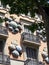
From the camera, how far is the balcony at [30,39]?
94.6 ft

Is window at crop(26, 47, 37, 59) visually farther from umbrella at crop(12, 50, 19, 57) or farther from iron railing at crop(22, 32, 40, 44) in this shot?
umbrella at crop(12, 50, 19, 57)

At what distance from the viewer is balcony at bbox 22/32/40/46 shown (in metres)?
28.8

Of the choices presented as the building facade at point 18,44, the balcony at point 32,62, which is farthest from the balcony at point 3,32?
the balcony at point 32,62

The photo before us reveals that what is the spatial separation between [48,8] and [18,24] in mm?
19037

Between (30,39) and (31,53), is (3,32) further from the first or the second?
(31,53)

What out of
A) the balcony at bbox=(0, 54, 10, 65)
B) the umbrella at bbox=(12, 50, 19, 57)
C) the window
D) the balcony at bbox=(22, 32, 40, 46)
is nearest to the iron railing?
the balcony at bbox=(22, 32, 40, 46)

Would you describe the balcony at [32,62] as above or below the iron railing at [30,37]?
below

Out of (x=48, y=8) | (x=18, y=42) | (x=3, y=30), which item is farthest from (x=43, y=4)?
(x=18, y=42)

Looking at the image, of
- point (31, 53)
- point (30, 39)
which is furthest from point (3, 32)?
point (31, 53)

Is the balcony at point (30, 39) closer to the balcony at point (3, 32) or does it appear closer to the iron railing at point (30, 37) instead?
the iron railing at point (30, 37)

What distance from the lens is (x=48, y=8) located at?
10.6 m

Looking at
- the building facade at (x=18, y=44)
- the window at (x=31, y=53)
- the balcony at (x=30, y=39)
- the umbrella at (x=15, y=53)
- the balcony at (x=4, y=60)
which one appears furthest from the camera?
the window at (x=31, y=53)

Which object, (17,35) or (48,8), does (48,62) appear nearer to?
(17,35)

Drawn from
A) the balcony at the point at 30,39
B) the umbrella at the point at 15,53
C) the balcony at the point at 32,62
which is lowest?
the balcony at the point at 32,62
